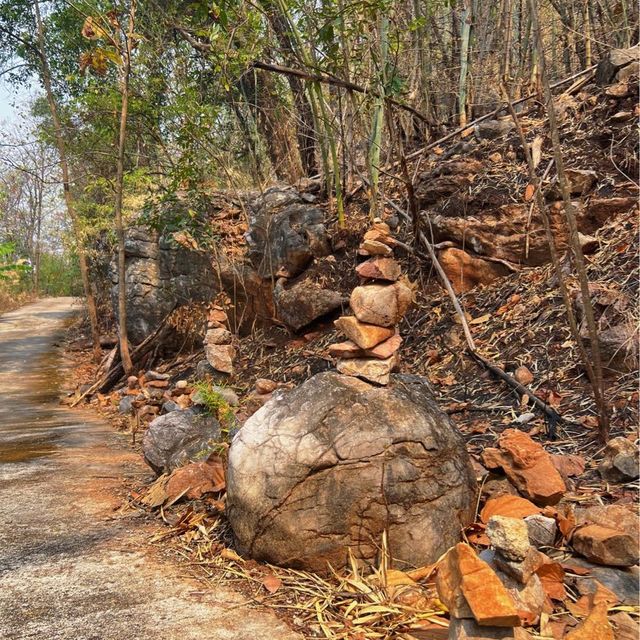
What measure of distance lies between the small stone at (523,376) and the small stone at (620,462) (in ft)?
3.19

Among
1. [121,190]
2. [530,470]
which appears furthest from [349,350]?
[121,190]

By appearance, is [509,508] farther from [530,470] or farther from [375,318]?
[375,318]

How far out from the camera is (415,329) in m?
4.93

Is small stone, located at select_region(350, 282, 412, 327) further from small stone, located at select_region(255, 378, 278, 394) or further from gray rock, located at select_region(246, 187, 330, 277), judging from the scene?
gray rock, located at select_region(246, 187, 330, 277)

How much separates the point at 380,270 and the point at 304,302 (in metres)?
3.51

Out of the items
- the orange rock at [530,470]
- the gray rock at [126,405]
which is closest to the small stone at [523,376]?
the orange rock at [530,470]

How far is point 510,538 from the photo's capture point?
176cm

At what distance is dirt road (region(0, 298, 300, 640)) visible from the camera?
1.92 metres

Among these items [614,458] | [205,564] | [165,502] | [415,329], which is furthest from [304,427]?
[415,329]

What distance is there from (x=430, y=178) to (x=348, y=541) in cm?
443

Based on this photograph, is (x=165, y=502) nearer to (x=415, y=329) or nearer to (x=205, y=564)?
(x=205, y=564)

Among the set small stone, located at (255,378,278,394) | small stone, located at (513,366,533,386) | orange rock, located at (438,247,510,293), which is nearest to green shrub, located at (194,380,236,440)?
small stone, located at (255,378,278,394)

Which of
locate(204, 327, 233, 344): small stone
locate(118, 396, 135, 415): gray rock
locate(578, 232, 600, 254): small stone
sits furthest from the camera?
locate(118, 396, 135, 415): gray rock

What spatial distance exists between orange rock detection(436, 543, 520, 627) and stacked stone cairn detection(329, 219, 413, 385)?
3.51ft
